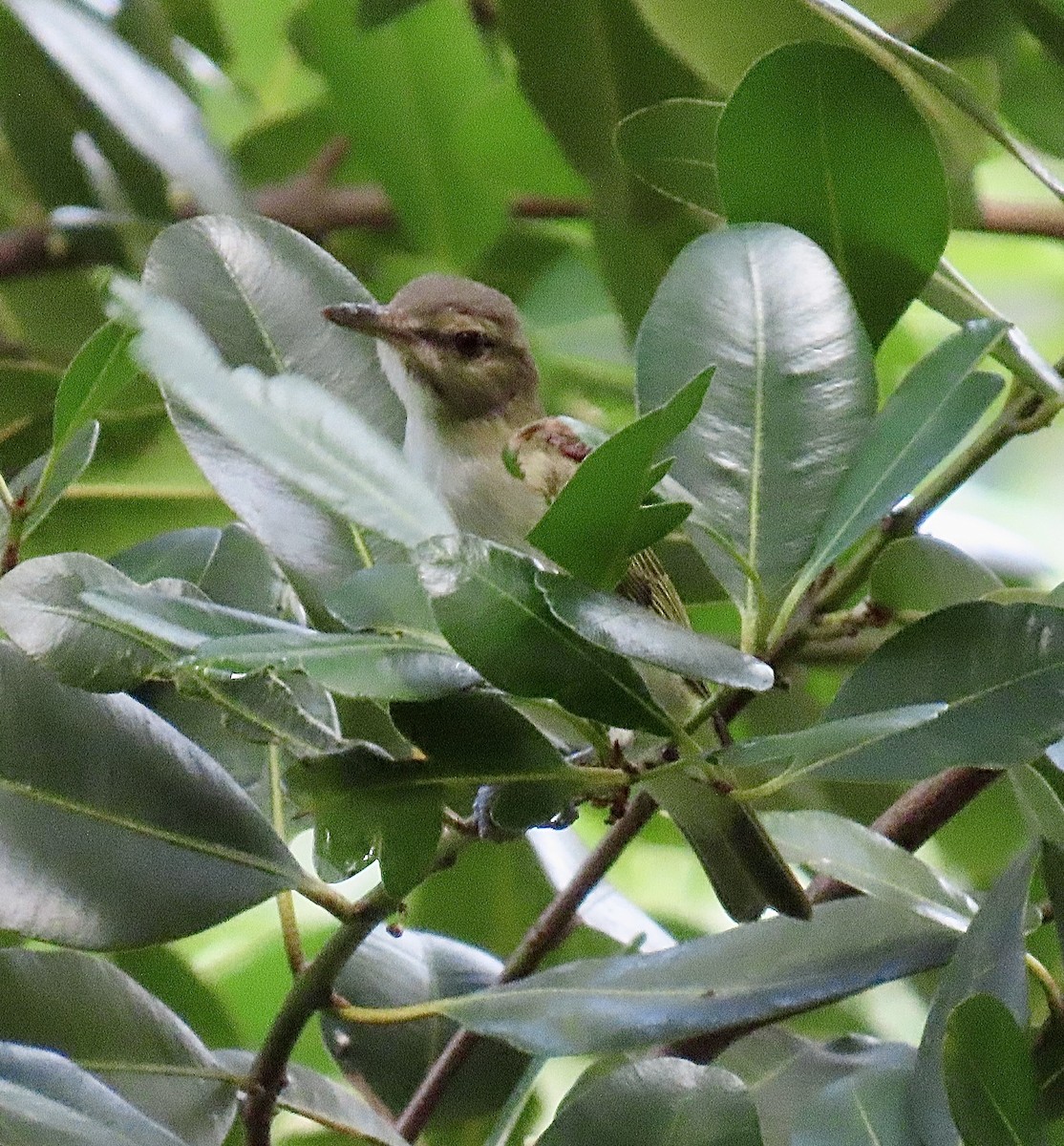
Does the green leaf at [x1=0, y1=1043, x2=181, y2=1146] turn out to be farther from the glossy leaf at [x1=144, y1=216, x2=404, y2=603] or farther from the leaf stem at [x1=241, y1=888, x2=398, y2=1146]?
the glossy leaf at [x1=144, y1=216, x2=404, y2=603]

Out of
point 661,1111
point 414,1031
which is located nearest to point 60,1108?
point 661,1111

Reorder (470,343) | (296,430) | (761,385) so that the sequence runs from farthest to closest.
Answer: (470,343)
(761,385)
(296,430)

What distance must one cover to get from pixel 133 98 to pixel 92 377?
68 cm

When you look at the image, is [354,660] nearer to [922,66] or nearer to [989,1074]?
[989,1074]

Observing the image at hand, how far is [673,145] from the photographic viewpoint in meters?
1.00

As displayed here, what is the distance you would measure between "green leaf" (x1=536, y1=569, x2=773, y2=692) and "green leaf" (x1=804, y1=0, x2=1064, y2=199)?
15.1 inches

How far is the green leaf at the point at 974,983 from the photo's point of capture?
700 mm

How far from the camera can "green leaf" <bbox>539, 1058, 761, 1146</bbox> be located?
70 cm

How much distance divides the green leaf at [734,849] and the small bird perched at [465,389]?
71 centimetres

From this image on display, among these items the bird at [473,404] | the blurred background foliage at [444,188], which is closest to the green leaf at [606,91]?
the blurred background foliage at [444,188]

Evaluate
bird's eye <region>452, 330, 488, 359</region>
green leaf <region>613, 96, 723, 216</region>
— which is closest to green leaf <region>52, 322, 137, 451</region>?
green leaf <region>613, 96, 723, 216</region>

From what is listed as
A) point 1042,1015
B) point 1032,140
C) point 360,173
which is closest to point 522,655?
point 1042,1015

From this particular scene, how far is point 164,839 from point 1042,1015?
1.87 ft

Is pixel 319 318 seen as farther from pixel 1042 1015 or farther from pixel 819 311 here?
pixel 1042 1015
